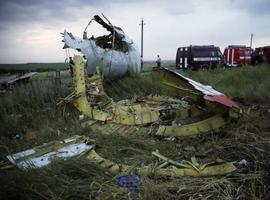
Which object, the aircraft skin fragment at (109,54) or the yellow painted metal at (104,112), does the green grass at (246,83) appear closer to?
the aircraft skin fragment at (109,54)

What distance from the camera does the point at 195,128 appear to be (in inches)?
211

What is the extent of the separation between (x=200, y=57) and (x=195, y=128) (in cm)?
1811

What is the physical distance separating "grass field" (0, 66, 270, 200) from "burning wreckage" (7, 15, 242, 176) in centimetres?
20

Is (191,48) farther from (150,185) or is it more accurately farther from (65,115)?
(150,185)

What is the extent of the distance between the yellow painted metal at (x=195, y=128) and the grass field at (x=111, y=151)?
134 mm

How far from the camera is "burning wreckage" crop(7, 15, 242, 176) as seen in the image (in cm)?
408

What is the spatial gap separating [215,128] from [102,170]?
7.59ft

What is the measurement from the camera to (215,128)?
17.4 ft

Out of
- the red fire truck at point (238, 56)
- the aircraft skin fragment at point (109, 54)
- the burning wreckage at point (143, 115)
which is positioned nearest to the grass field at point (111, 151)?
the burning wreckage at point (143, 115)

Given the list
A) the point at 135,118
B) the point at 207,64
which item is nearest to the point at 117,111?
the point at 135,118

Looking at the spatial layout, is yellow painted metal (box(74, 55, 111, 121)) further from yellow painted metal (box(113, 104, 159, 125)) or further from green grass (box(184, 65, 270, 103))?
green grass (box(184, 65, 270, 103))

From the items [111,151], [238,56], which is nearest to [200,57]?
[238,56]

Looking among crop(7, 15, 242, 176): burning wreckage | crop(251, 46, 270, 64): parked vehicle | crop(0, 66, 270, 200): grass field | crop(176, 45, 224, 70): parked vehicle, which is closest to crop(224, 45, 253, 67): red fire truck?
crop(251, 46, 270, 64): parked vehicle

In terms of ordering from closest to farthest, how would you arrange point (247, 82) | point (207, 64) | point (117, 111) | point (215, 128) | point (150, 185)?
point (150, 185)
point (215, 128)
point (117, 111)
point (247, 82)
point (207, 64)
